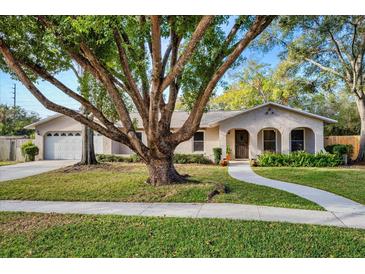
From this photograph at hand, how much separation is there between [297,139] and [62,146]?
17556 millimetres

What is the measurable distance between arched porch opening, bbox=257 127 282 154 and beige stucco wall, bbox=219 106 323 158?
1.40 meters

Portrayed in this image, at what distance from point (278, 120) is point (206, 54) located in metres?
9.81

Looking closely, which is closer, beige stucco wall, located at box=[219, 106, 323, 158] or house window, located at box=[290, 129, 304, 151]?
beige stucco wall, located at box=[219, 106, 323, 158]

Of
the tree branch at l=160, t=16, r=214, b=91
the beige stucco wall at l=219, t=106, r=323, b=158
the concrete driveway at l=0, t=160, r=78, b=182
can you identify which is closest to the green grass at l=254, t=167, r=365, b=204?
the beige stucco wall at l=219, t=106, r=323, b=158

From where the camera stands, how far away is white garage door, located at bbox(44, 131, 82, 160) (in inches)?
792

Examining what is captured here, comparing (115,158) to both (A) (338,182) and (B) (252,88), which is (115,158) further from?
(B) (252,88)

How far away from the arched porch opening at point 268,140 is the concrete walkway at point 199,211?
12711 mm

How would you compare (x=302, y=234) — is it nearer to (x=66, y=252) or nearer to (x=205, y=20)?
(x=66, y=252)

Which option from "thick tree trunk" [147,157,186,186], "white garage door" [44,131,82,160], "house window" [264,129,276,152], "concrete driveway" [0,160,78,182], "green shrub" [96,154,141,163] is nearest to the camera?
"thick tree trunk" [147,157,186,186]

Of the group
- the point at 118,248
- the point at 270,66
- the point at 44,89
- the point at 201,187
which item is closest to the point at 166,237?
the point at 118,248

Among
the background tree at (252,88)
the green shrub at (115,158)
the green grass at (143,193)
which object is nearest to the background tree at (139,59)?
the green grass at (143,193)

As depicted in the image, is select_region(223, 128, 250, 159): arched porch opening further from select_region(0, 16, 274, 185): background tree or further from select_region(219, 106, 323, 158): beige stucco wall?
select_region(0, 16, 274, 185): background tree

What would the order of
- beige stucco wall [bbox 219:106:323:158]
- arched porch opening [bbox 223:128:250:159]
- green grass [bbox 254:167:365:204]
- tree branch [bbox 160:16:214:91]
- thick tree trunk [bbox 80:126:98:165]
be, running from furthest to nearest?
arched porch opening [bbox 223:128:250:159]
beige stucco wall [bbox 219:106:323:158]
thick tree trunk [bbox 80:126:98:165]
green grass [bbox 254:167:365:204]
tree branch [bbox 160:16:214:91]

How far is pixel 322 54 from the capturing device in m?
17.9
